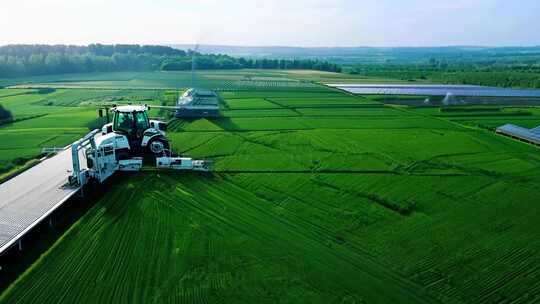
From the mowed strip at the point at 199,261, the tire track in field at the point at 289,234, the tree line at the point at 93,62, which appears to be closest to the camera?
the mowed strip at the point at 199,261

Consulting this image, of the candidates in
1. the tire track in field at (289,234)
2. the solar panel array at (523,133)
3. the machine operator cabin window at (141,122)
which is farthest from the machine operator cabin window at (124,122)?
the solar panel array at (523,133)

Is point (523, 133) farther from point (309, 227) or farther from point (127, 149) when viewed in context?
point (127, 149)

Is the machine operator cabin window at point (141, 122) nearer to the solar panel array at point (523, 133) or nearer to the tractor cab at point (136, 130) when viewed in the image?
the tractor cab at point (136, 130)

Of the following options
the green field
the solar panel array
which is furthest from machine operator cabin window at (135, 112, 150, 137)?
the solar panel array

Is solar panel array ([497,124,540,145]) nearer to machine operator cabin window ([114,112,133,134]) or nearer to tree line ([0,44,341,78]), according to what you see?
machine operator cabin window ([114,112,133,134])

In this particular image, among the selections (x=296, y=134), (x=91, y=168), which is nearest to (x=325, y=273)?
(x=91, y=168)

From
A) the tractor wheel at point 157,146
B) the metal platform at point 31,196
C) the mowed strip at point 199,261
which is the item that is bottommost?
the mowed strip at point 199,261
